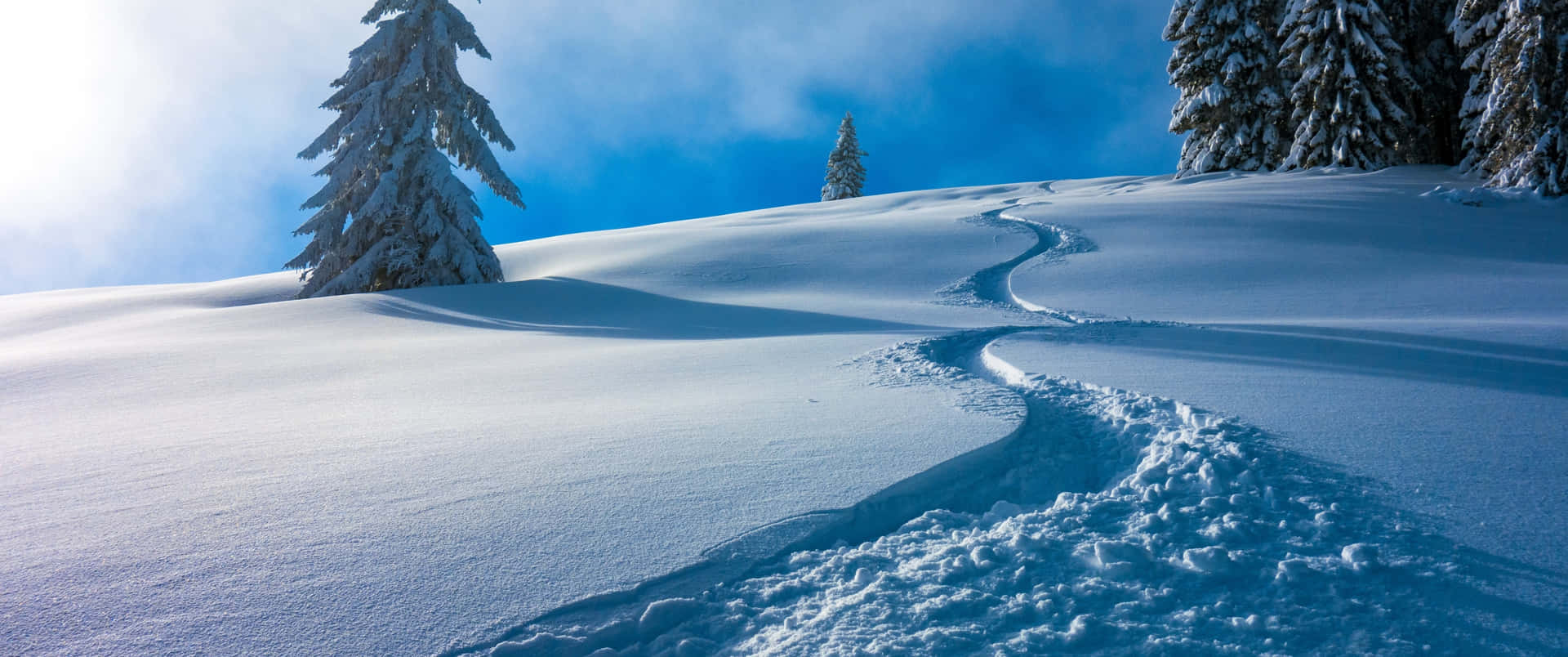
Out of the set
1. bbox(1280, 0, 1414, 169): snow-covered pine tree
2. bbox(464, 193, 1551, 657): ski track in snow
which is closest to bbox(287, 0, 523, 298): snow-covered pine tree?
bbox(464, 193, 1551, 657): ski track in snow

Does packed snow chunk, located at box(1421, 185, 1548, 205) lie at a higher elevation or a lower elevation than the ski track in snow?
higher

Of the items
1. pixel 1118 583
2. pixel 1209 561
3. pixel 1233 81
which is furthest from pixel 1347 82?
pixel 1118 583

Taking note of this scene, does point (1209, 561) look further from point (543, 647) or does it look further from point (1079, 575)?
point (543, 647)

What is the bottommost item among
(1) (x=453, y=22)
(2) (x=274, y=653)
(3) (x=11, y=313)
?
(2) (x=274, y=653)

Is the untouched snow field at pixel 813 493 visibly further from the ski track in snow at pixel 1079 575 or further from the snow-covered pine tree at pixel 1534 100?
the snow-covered pine tree at pixel 1534 100

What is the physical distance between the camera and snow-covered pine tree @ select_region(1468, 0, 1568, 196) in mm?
14125

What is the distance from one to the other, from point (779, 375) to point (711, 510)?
243cm

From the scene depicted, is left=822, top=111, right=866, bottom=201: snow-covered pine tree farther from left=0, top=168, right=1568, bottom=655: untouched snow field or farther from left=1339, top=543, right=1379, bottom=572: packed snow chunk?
left=1339, top=543, right=1379, bottom=572: packed snow chunk

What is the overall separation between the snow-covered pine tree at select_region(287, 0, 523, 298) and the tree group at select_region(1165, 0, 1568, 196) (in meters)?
20.3

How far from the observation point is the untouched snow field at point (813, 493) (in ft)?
6.75

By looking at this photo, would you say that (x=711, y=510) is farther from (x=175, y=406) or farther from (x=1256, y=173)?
(x=1256, y=173)

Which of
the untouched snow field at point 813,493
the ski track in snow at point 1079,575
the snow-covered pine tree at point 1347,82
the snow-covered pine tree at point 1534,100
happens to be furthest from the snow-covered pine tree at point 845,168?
the ski track in snow at point 1079,575

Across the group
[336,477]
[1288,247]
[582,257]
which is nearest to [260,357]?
[336,477]

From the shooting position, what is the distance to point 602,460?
320 cm
